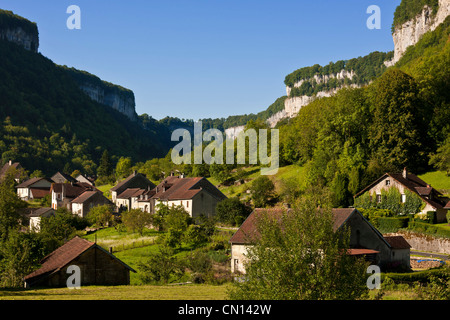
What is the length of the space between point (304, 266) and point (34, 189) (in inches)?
3591

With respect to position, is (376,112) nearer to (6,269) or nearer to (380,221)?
(380,221)

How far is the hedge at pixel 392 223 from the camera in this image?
148 ft

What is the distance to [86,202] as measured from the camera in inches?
2889

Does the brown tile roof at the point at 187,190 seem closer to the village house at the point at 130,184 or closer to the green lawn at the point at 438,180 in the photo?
the village house at the point at 130,184

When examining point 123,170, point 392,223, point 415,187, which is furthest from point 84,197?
point 415,187

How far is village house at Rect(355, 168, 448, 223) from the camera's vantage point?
4700 centimetres

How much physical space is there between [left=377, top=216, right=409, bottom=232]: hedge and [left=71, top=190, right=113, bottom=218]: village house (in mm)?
44480

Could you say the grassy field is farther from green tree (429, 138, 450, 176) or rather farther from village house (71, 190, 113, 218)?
village house (71, 190, 113, 218)

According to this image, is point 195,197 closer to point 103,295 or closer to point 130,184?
point 130,184

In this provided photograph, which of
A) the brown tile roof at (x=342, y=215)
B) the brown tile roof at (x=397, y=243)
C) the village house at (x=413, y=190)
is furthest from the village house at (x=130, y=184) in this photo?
the brown tile roof at (x=397, y=243)

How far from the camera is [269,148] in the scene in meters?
92.0

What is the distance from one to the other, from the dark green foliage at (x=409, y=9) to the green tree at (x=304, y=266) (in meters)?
139
